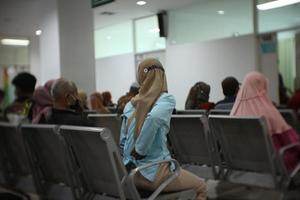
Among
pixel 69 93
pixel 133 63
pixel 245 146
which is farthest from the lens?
pixel 133 63

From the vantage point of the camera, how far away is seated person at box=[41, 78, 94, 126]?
243 cm

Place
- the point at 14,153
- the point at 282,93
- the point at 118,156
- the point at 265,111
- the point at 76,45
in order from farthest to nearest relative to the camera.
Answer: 1. the point at 76,45
2. the point at 14,153
3. the point at 265,111
4. the point at 118,156
5. the point at 282,93

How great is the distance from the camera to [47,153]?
2.25 meters

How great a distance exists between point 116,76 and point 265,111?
369 cm

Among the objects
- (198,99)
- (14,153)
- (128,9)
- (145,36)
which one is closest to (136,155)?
(14,153)

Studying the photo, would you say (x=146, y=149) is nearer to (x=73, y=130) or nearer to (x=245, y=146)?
(x=73, y=130)

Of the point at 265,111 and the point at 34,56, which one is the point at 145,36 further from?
the point at 34,56

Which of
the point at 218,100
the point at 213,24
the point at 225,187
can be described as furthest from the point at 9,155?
the point at 213,24

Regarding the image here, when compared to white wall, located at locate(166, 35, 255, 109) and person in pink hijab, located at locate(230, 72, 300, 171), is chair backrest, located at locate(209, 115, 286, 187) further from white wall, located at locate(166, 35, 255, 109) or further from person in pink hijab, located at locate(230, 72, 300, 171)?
white wall, located at locate(166, 35, 255, 109)

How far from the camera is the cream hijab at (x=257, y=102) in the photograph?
2.19 m

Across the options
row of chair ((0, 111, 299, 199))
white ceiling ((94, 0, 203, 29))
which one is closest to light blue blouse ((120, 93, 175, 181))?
row of chair ((0, 111, 299, 199))

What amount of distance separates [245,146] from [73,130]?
1005 millimetres

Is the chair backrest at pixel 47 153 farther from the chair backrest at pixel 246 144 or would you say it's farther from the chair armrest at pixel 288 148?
the chair armrest at pixel 288 148

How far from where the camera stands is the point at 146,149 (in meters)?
1.99
